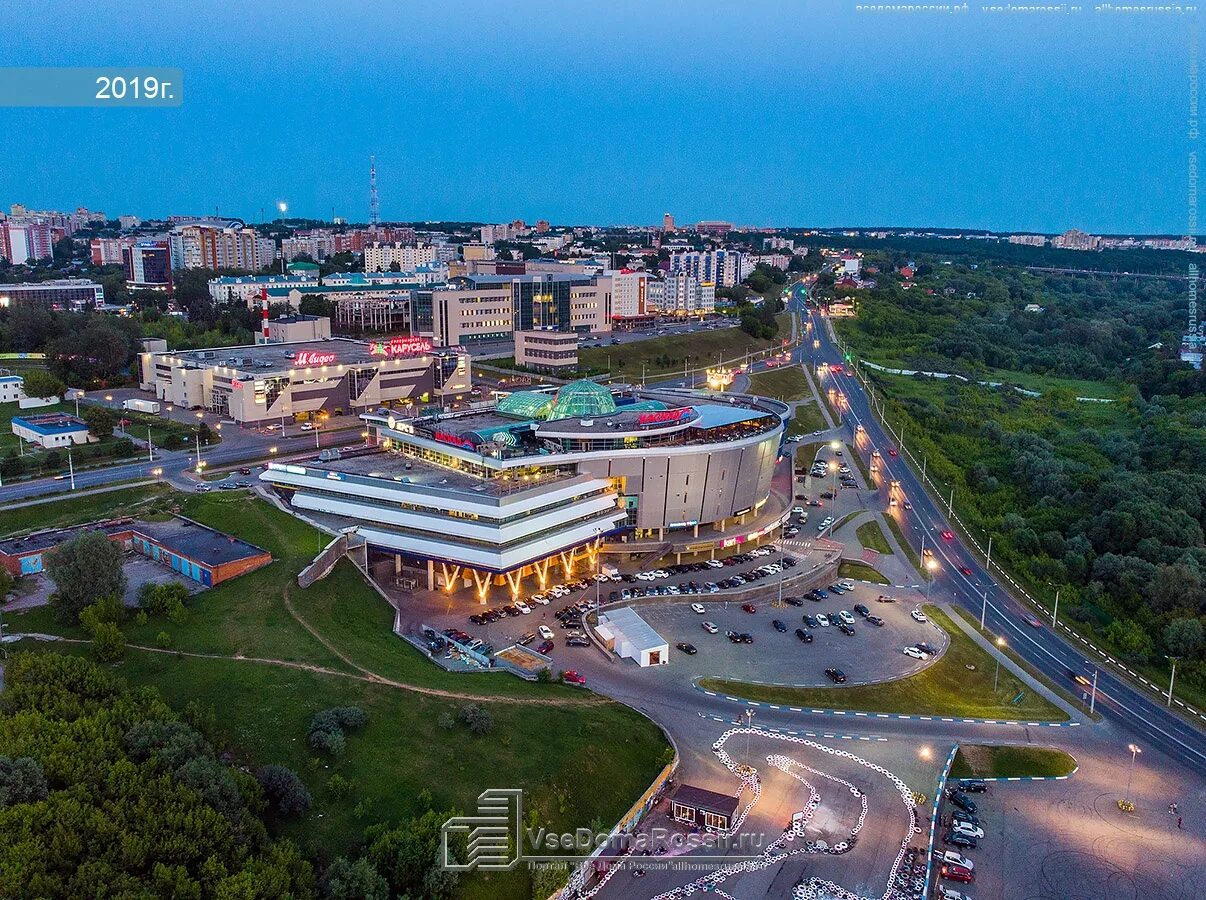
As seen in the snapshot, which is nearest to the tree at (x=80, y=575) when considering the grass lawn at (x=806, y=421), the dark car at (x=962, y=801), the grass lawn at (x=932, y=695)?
the grass lawn at (x=932, y=695)

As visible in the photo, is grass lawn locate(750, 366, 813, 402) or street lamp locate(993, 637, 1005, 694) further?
grass lawn locate(750, 366, 813, 402)

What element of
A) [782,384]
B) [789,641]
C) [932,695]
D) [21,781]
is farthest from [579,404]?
A: [782,384]

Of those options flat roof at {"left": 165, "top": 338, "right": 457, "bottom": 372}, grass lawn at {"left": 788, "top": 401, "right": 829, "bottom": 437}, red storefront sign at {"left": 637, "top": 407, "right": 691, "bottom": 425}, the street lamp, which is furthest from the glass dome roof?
grass lawn at {"left": 788, "top": 401, "right": 829, "bottom": 437}

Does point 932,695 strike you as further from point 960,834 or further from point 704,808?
point 704,808

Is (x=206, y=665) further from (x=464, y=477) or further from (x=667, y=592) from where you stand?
(x=667, y=592)

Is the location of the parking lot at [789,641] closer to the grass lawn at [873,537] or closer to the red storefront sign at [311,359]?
the grass lawn at [873,537]

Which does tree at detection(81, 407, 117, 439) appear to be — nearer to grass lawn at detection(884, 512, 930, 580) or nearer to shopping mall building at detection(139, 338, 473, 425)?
shopping mall building at detection(139, 338, 473, 425)

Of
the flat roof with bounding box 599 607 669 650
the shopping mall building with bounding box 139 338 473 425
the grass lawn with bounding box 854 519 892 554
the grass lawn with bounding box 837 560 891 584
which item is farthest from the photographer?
the shopping mall building with bounding box 139 338 473 425
